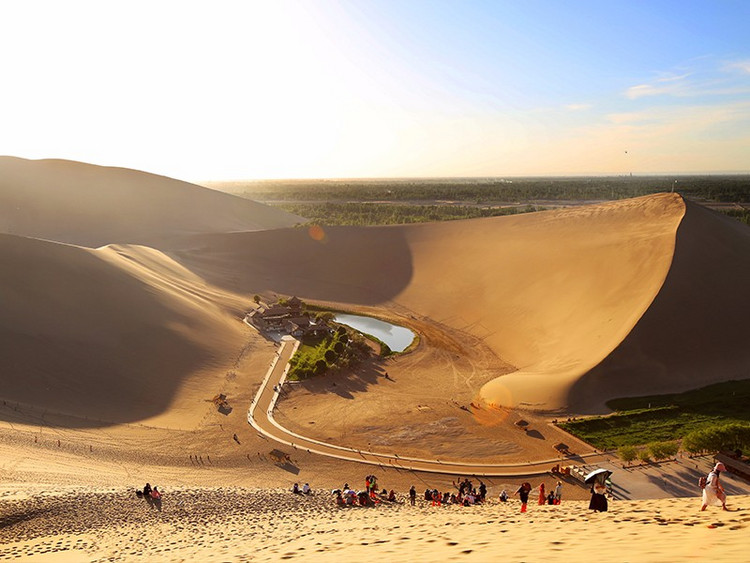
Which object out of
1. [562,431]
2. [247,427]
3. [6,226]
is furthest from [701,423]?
[6,226]

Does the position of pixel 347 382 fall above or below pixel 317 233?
below

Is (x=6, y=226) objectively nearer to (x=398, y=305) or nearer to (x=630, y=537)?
(x=398, y=305)

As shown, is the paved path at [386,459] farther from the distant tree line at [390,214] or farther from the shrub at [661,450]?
the distant tree line at [390,214]

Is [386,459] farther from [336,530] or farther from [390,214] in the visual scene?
[390,214]

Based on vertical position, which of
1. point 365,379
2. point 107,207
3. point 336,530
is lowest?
point 365,379

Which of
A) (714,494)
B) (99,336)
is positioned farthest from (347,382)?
(714,494)

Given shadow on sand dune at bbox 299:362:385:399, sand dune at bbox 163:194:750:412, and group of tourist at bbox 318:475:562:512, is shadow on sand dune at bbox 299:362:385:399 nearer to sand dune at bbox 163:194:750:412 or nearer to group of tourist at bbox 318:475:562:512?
sand dune at bbox 163:194:750:412
